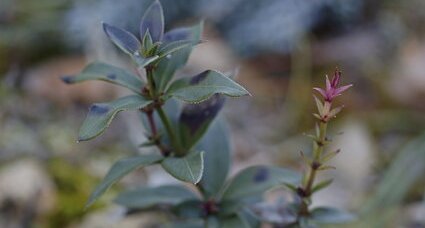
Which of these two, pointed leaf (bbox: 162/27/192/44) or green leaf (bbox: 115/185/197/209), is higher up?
pointed leaf (bbox: 162/27/192/44)

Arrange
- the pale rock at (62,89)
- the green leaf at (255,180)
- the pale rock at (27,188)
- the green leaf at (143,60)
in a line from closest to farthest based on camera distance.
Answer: the green leaf at (143,60), the green leaf at (255,180), the pale rock at (27,188), the pale rock at (62,89)

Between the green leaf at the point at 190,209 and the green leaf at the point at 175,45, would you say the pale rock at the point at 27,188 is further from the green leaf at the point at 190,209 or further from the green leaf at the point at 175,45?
the green leaf at the point at 175,45

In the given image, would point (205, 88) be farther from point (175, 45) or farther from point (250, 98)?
point (250, 98)

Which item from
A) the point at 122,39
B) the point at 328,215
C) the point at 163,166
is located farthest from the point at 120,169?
the point at 328,215

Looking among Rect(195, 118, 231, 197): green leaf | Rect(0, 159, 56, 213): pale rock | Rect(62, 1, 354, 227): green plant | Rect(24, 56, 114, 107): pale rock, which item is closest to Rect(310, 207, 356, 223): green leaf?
Rect(62, 1, 354, 227): green plant

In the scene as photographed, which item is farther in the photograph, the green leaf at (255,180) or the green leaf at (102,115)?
the green leaf at (255,180)

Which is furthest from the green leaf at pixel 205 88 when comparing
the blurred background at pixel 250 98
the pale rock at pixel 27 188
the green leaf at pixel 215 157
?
the pale rock at pixel 27 188

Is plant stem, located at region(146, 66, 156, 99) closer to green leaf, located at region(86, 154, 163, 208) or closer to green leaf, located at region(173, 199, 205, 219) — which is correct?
green leaf, located at region(86, 154, 163, 208)
